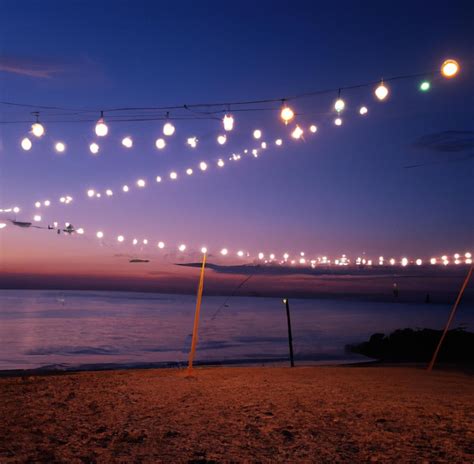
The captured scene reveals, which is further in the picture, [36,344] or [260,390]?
[36,344]

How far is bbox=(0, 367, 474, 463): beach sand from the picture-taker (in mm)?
4602

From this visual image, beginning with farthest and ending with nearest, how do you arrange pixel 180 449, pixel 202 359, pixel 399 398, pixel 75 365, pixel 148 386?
pixel 202 359, pixel 75 365, pixel 148 386, pixel 399 398, pixel 180 449

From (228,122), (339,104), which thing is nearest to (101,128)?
(228,122)

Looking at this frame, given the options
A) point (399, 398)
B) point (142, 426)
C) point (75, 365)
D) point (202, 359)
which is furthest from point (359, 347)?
point (142, 426)

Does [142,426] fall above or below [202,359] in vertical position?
above

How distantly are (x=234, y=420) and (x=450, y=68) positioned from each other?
17.5ft

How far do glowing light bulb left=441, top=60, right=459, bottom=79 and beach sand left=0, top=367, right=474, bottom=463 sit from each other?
4.42 meters

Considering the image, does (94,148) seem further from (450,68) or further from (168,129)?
(450,68)

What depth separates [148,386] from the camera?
26.1 ft

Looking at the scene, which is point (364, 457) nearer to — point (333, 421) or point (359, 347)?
point (333, 421)

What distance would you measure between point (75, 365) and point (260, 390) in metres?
14.8

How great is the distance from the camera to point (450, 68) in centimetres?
664

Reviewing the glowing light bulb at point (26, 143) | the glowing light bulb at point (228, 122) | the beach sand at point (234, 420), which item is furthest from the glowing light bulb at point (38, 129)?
the beach sand at point (234, 420)

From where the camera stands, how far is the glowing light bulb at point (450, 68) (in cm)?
661
